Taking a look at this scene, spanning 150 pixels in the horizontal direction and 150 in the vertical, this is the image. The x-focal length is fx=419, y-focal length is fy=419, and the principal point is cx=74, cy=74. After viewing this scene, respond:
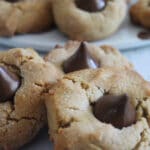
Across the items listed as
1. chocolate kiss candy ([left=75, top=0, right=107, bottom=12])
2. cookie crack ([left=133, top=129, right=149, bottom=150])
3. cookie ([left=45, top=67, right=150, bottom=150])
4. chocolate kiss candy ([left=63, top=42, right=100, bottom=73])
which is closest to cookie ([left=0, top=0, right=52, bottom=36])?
chocolate kiss candy ([left=75, top=0, right=107, bottom=12])

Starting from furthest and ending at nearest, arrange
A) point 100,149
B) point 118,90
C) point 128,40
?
1. point 128,40
2. point 118,90
3. point 100,149

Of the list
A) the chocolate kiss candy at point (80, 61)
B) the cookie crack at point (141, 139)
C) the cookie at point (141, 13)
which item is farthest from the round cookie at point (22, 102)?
the cookie at point (141, 13)

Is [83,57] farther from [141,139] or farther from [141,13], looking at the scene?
[141,13]

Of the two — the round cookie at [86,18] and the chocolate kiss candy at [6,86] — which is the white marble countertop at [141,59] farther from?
the chocolate kiss candy at [6,86]

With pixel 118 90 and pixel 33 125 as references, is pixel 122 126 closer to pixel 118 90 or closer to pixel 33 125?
pixel 118 90

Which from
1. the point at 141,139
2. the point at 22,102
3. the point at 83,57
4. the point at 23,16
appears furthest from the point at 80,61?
the point at 23,16

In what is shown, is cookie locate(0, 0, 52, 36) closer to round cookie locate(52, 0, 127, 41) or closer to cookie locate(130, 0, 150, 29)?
round cookie locate(52, 0, 127, 41)

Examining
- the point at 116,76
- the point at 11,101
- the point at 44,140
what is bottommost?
the point at 44,140

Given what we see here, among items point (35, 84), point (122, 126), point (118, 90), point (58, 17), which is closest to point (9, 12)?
point (58, 17)
